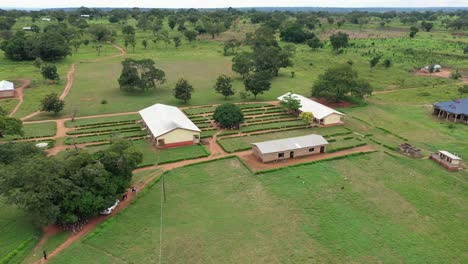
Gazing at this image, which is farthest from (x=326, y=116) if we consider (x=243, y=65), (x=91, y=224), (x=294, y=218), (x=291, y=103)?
(x=91, y=224)

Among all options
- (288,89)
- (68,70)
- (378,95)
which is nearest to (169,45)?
(68,70)

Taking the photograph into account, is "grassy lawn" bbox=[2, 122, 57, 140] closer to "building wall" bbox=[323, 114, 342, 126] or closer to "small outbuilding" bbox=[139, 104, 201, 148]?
"small outbuilding" bbox=[139, 104, 201, 148]

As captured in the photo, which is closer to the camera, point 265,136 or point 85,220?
point 85,220

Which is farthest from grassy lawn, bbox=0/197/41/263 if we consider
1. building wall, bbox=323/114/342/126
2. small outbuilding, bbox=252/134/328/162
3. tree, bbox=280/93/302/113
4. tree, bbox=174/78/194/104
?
building wall, bbox=323/114/342/126

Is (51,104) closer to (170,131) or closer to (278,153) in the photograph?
(170,131)

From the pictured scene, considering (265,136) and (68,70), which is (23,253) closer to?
(265,136)

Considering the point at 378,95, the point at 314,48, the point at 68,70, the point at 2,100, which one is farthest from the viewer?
the point at 314,48
